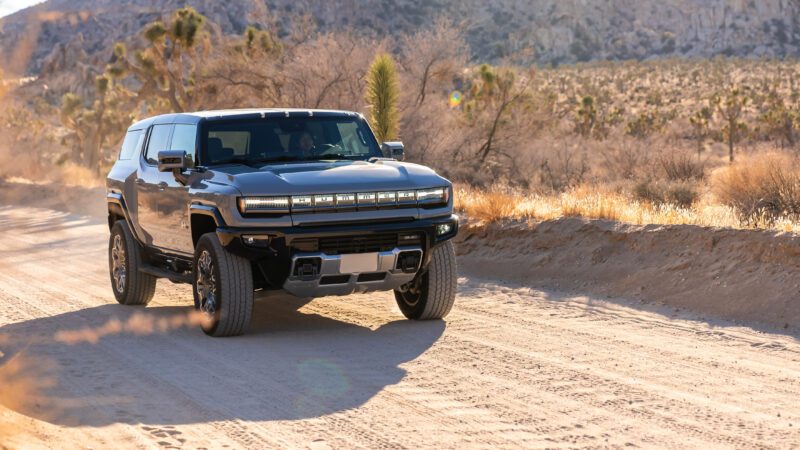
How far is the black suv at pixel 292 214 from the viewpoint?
888 centimetres

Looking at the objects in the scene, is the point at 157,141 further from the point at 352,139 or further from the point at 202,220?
the point at 352,139

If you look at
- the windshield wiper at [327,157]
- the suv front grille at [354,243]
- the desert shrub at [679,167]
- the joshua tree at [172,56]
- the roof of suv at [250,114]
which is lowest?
the desert shrub at [679,167]


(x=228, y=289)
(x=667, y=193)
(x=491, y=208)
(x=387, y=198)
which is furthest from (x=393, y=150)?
(x=667, y=193)

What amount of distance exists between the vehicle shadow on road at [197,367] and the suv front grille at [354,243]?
0.79m

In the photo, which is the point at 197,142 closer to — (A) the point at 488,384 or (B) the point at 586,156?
(A) the point at 488,384

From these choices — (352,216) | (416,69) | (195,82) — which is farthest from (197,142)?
(195,82)

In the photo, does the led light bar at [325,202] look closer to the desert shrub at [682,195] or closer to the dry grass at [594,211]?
the dry grass at [594,211]

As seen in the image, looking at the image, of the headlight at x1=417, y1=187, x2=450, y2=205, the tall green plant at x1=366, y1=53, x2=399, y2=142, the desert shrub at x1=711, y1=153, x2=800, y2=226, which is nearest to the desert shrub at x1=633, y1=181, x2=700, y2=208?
the desert shrub at x1=711, y1=153, x2=800, y2=226

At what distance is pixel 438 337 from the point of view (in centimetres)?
937

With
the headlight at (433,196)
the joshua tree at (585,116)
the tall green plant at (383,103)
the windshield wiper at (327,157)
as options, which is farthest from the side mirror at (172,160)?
the joshua tree at (585,116)

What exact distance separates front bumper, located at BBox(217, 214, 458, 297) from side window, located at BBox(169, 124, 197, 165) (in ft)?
4.86

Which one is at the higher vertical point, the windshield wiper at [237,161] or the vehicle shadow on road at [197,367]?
the windshield wiper at [237,161]

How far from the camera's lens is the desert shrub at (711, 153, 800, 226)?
1573cm

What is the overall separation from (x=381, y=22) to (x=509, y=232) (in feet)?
335
